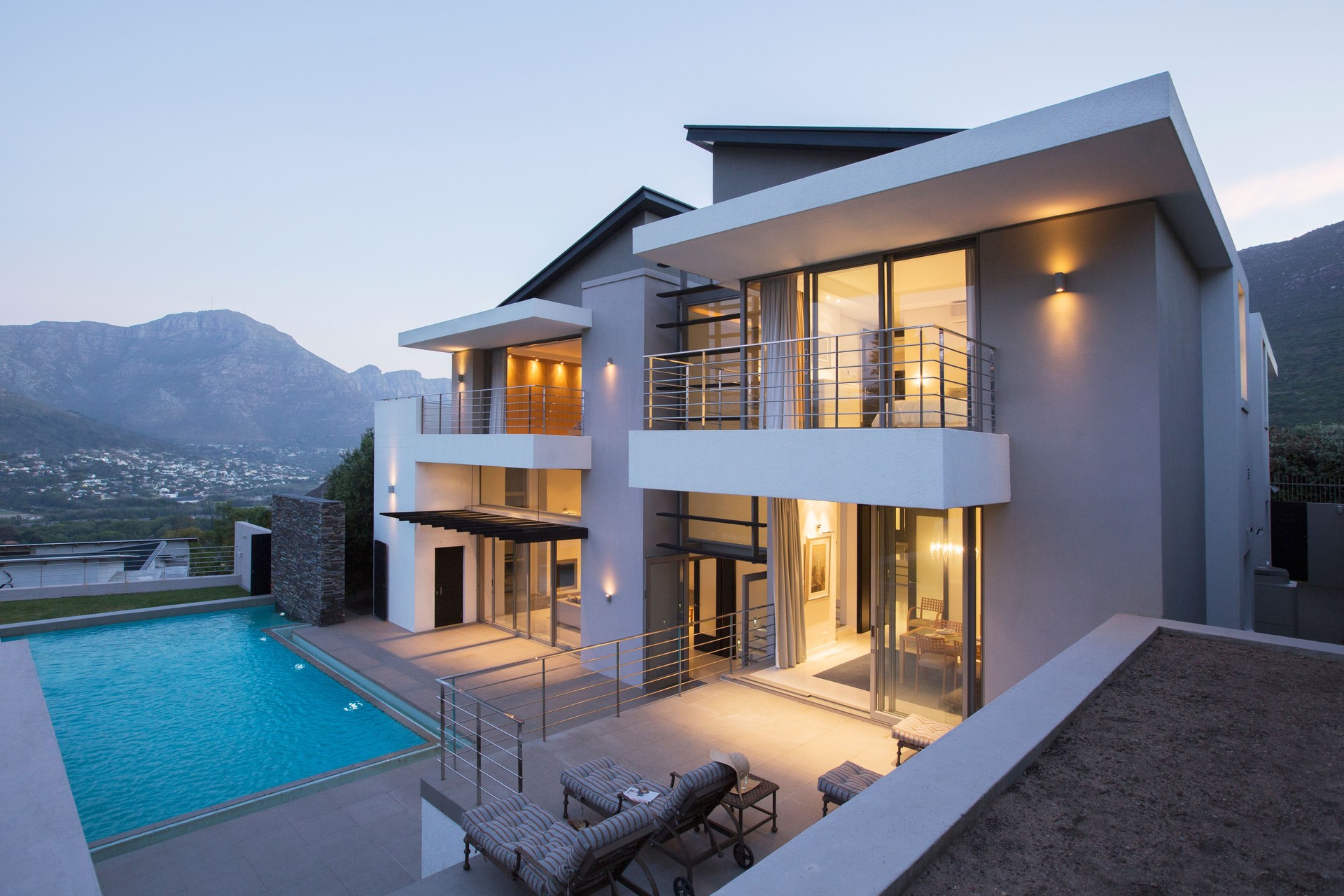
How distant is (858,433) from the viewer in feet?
20.3

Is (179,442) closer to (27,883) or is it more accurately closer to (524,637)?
(524,637)

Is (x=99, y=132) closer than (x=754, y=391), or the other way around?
(x=754, y=391)

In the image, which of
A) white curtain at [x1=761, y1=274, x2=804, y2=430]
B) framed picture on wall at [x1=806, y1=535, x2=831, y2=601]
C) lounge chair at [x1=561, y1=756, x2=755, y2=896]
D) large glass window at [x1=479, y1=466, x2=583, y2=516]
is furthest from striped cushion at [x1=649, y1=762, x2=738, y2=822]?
large glass window at [x1=479, y1=466, x2=583, y2=516]

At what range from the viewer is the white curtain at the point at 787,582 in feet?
31.1

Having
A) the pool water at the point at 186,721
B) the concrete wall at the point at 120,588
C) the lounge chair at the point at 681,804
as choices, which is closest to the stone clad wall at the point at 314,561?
the pool water at the point at 186,721

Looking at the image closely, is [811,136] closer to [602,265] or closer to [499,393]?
[602,265]

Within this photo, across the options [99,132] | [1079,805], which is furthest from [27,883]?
[99,132]

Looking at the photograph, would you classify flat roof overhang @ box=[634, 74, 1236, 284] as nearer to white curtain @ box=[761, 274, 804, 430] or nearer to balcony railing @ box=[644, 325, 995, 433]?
white curtain @ box=[761, 274, 804, 430]

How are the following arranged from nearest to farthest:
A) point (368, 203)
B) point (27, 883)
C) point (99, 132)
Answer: point (27, 883) → point (99, 132) → point (368, 203)

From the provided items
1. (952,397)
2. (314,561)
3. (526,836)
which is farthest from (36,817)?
(314,561)

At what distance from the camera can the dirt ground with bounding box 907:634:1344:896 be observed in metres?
2.16

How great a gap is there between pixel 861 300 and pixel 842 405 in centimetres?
128

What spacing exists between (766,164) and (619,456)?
5802mm

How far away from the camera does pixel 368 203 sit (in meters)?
85.8
